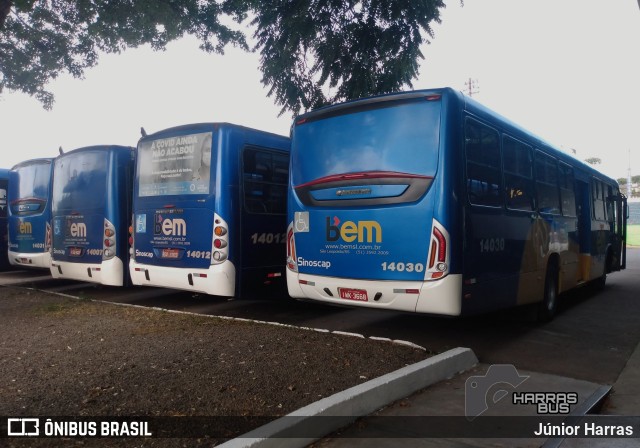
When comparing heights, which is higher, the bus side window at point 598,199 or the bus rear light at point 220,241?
the bus side window at point 598,199

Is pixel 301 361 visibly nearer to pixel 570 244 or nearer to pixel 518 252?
pixel 518 252

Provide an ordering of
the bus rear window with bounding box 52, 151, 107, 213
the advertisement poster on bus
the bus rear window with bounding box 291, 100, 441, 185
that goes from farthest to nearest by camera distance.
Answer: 1. the bus rear window with bounding box 52, 151, 107, 213
2. the advertisement poster on bus
3. the bus rear window with bounding box 291, 100, 441, 185

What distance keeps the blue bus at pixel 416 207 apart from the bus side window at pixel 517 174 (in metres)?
0.02

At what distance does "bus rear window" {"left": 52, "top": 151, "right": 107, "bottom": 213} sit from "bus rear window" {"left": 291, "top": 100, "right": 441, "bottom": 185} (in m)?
4.75

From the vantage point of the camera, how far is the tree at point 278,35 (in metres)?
12.8

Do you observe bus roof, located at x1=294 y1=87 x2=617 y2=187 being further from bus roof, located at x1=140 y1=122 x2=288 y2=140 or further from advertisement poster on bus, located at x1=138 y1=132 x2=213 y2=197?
advertisement poster on bus, located at x1=138 y1=132 x2=213 y2=197

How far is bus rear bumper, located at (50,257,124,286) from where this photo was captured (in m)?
9.85

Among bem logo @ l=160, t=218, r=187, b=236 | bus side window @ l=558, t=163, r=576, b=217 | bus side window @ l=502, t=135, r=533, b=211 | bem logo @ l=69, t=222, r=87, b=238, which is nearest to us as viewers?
bus side window @ l=502, t=135, r=533, b=211

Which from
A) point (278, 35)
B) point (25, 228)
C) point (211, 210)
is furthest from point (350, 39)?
point (25, 228)

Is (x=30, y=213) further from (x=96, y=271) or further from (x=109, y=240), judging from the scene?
(x=109, y=240)

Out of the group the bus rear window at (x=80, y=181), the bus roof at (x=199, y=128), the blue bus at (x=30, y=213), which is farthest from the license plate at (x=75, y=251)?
the bus roof at (x=199, y=128)

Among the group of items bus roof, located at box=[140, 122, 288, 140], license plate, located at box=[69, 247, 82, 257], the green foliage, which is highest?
the green foliage

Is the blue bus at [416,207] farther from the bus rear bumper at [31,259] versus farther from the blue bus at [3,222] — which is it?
the blue bus at [3,222]

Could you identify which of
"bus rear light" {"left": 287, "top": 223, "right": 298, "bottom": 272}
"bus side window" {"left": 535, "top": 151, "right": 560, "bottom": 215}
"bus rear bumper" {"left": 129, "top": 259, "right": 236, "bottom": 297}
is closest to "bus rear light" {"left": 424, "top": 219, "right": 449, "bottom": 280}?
"bus rear light" {"left": 287, "top": 223, "right": 298, "bottom": 272}
